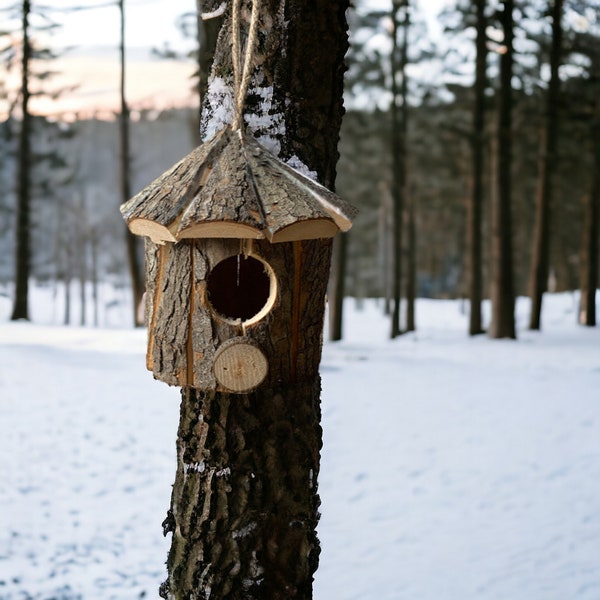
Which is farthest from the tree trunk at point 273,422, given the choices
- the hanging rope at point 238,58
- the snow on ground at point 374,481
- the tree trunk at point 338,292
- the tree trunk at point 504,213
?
the tree trunk at point 504,213

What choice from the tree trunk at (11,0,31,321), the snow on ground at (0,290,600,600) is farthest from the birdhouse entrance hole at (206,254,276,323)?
the tree trunk at (11,0,31,321)

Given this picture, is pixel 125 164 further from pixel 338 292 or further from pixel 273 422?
pixel 273 422

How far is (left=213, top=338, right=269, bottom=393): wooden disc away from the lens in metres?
2.26

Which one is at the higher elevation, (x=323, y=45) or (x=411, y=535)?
(x=323, y=45)

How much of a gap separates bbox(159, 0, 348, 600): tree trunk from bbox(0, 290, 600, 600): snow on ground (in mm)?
2324

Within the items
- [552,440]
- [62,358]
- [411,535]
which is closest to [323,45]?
[411,535]

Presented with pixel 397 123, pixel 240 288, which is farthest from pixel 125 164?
pixel 240 288

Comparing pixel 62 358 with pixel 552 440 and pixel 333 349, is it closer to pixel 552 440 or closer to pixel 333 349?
pixel 333 349

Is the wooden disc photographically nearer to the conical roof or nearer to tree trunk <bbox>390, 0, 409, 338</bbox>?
the conical roof

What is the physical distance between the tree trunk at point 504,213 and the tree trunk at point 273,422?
11.9m

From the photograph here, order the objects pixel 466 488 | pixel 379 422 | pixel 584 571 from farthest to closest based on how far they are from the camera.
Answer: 1. pixel 379 422
2. pixel 466 488
3. pixel 584 571

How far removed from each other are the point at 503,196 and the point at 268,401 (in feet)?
40.6

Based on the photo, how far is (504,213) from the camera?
13.9 meters

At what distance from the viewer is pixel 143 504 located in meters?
5.76
